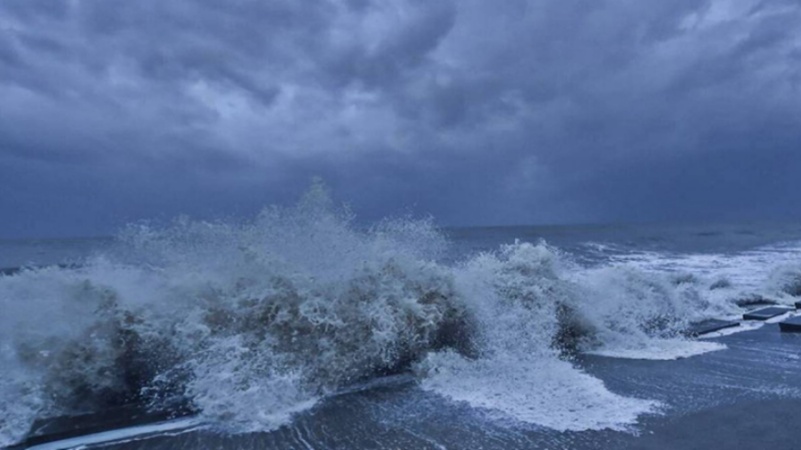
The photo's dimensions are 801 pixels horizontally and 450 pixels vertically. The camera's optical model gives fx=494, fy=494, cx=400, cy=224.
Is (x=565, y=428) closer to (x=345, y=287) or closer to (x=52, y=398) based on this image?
(x=345, y=287)

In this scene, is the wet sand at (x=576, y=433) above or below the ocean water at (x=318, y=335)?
below

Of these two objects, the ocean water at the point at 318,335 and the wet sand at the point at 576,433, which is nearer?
the wet sand at the point at 576,433

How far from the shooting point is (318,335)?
6.09 metres

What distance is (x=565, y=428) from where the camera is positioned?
419 cm

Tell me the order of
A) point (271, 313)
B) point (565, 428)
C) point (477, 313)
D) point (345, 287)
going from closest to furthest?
point (565, 428) → point (271, 313) → point (345, 287) → point (477, 313)

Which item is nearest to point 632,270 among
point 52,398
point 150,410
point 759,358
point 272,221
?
point 759,358

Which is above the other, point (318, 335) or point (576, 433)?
point (318, 335)

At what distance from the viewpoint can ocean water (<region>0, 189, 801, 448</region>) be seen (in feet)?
16.0

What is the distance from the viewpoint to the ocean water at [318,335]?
4.89m

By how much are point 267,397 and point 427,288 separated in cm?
296

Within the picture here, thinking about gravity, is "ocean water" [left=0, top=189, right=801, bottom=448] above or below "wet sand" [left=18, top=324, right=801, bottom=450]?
above

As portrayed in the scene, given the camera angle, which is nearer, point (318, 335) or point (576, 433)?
point (576, 433)

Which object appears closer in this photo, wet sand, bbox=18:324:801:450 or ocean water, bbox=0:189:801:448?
wet sand, bbox=18:324:801:450

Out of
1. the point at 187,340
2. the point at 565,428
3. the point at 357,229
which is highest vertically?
the point at 357,229
